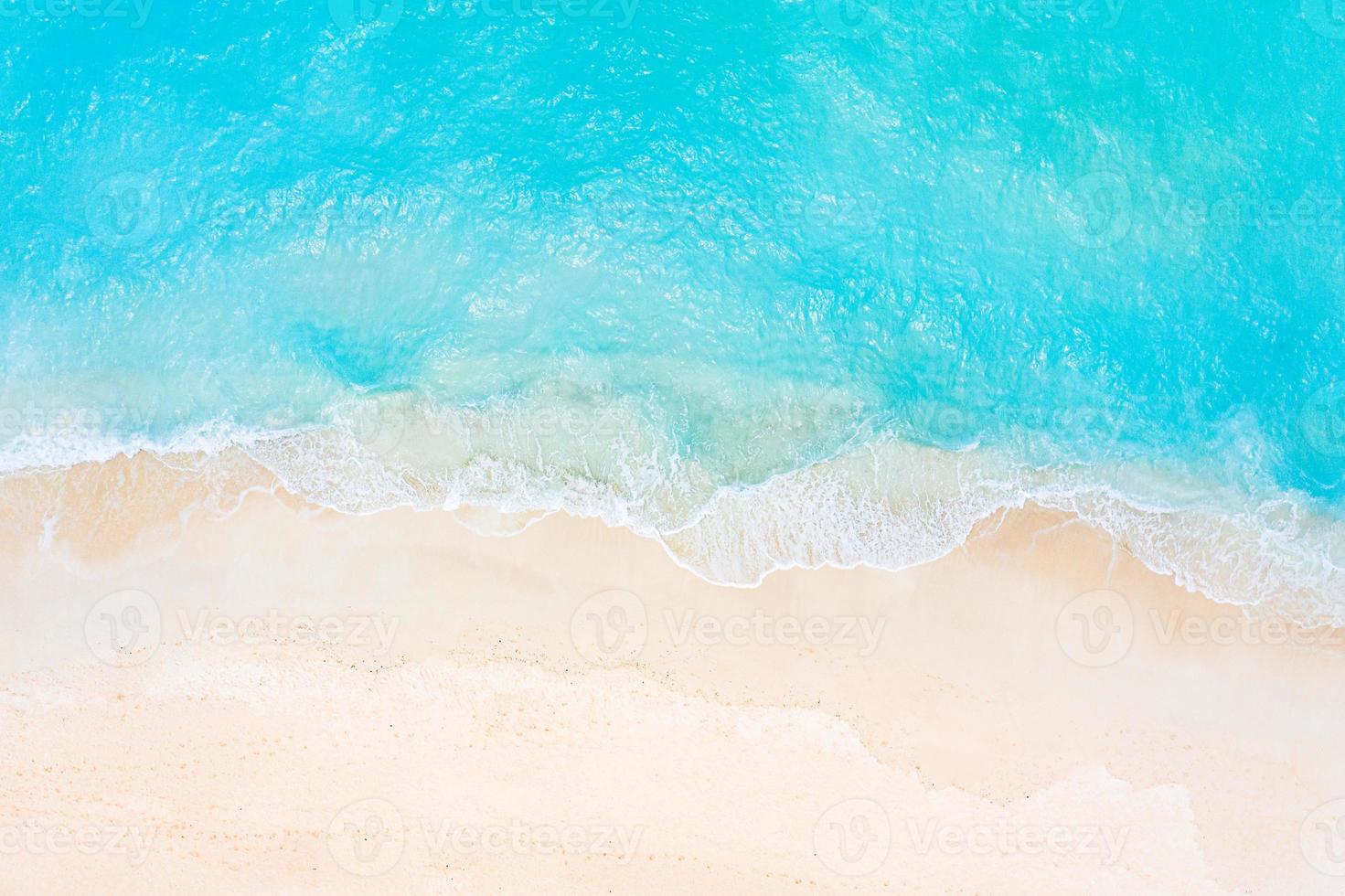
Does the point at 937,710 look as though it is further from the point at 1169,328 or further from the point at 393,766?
the point at 393,766

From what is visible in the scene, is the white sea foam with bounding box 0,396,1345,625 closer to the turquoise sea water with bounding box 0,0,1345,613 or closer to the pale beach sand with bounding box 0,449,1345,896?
the turquoise sea water with bounding box 0,0,1345,613

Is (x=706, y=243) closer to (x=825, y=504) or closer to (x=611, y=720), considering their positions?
(x=825, y=504)

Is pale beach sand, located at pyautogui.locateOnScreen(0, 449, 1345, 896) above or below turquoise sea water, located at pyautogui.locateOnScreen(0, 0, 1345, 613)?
below

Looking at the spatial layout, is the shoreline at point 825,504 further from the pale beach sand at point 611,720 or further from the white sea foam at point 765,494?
the pale beach sand at point 611,720

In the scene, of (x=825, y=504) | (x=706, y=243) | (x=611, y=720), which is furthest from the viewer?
(x=706, y=243)

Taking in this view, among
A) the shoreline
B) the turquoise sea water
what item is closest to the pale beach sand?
the shoreline

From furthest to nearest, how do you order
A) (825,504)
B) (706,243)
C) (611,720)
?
1. (706,243)
2. (825,504)
3. (611,720)

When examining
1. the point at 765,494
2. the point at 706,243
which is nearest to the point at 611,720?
the point at 765,494

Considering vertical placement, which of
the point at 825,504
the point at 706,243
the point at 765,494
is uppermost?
the point at 706,243
